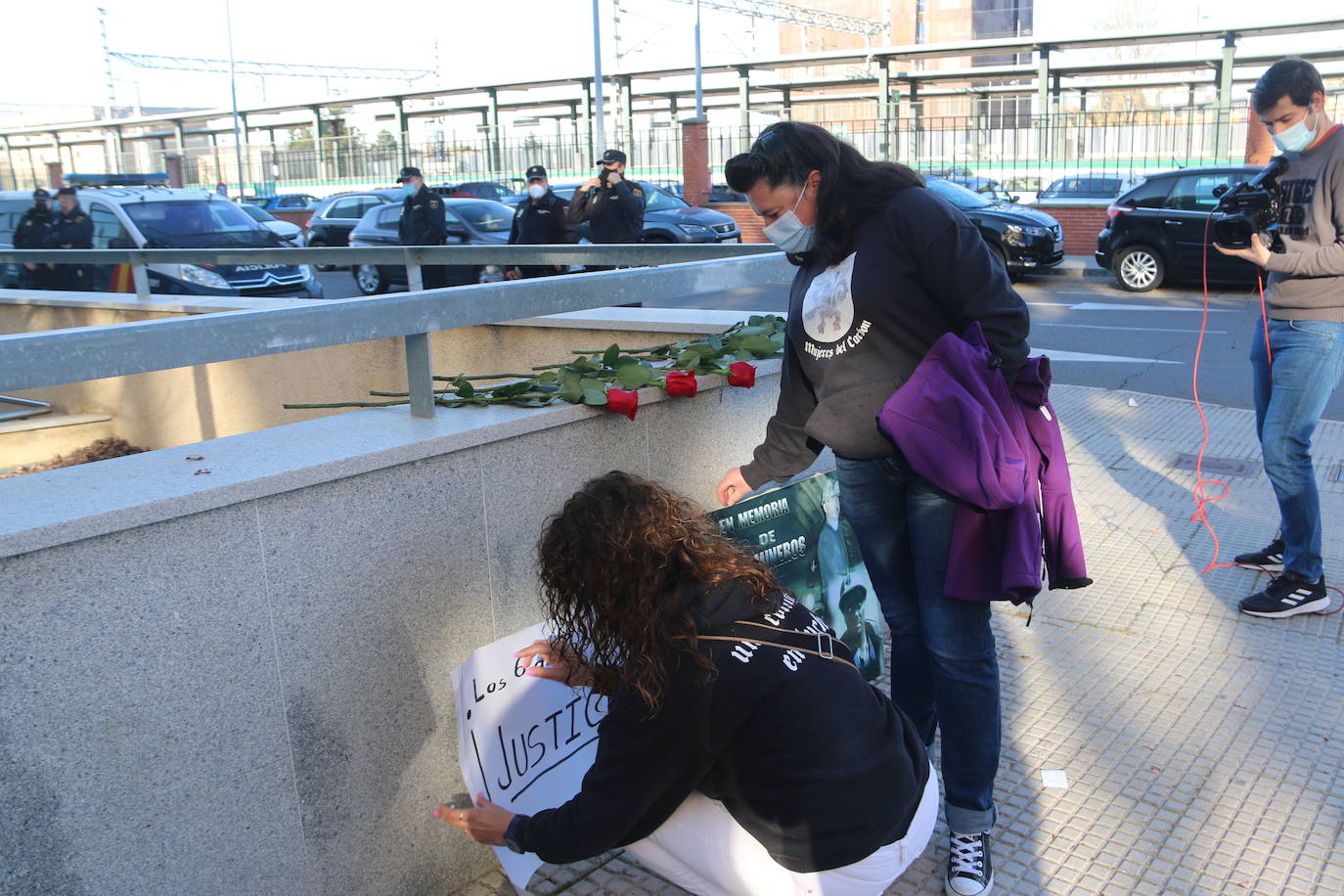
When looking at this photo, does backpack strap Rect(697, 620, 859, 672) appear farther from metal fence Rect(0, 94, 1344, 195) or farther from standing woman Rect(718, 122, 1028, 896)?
metal fence Rect(0, 94, 1344, 195)

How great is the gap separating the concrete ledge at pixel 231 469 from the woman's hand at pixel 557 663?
52 centimetres

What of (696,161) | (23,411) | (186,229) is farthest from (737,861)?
(696,161)

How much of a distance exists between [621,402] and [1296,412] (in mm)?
2544

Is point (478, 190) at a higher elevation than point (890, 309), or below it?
higher

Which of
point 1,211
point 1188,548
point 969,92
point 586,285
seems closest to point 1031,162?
point 969,92

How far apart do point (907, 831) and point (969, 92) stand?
1305 inches

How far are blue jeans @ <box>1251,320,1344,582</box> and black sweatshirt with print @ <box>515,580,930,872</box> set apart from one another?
8.59 feet

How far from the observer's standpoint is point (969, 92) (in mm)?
32406

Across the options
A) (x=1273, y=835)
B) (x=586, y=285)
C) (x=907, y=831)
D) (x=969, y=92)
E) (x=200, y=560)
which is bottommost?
(x=1273, y=835)

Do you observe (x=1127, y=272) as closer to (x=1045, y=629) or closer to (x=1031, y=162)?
(x=1045, y=629)

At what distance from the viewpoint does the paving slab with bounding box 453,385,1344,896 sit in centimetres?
279

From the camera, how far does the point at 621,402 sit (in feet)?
9.87

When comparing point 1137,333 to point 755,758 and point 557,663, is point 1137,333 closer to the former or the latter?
point 557,663

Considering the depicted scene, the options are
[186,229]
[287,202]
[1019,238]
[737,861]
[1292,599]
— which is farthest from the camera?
[287,202]
